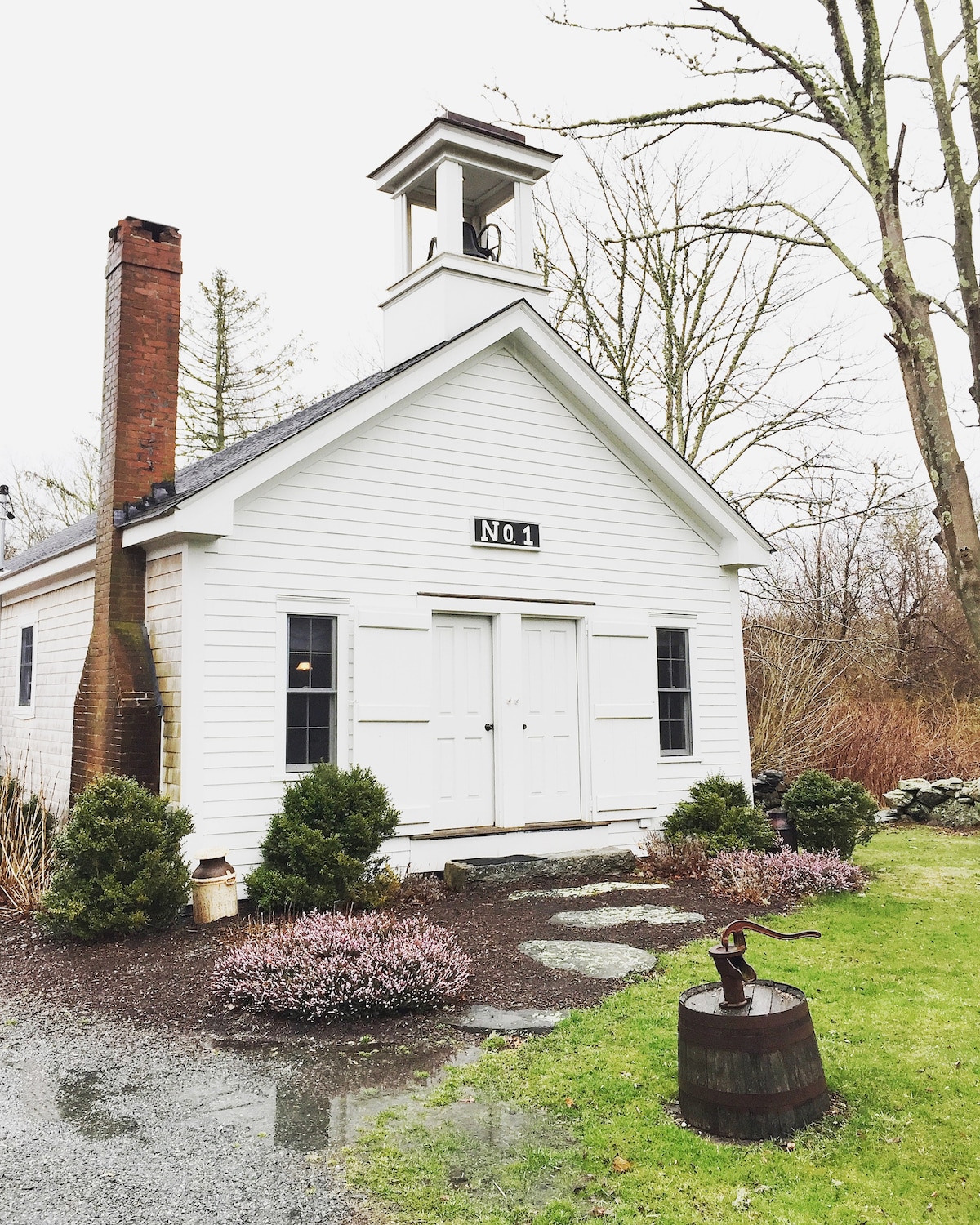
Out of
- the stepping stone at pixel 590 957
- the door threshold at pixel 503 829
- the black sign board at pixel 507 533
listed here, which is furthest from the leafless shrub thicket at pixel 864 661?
the stepping stone at pixel 590 957

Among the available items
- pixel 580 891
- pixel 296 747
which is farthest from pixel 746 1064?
pixel 296 747

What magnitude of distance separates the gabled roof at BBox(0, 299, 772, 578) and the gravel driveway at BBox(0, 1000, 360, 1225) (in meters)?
4.96

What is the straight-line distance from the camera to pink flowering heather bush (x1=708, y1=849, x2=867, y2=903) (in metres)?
9.23

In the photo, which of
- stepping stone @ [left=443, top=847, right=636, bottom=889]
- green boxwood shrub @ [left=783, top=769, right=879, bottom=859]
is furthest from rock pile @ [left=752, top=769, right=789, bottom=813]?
stepping stone @ [left=443, top=847, right=636, bottom=889]

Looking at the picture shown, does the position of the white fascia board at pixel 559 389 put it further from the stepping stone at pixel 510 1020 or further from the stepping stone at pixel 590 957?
the stepping stone at pixel 510 1020

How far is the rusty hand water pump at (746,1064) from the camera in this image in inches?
162

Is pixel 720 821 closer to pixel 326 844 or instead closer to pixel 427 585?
pixel 427 585

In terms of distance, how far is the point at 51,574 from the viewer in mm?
12383

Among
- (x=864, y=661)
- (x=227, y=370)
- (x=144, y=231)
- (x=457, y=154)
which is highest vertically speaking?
(x=227, y=370)

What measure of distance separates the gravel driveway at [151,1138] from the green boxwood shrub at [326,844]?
9.27ft

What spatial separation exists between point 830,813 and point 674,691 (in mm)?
2461

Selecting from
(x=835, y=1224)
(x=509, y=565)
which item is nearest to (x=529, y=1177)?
(x=835, y=1224)

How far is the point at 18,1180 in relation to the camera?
393cm

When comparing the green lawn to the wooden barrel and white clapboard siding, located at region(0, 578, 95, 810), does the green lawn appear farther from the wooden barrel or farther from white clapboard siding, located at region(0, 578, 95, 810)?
white clapboard siding, located at region(0, 578, 95, 810)
